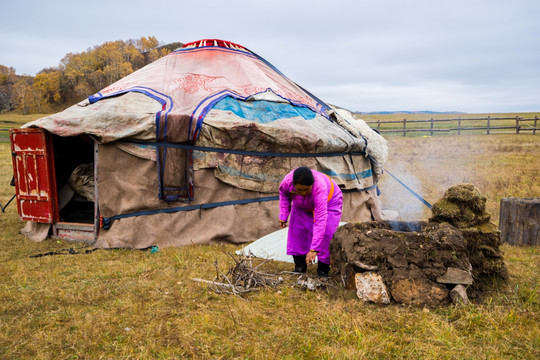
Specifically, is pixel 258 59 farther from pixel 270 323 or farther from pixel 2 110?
pixel 2 110

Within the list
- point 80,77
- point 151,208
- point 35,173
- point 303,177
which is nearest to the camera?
point 303,177

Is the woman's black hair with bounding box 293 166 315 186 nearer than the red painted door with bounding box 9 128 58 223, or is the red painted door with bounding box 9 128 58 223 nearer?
the woman's black hair with bounding box 293 166 315 186

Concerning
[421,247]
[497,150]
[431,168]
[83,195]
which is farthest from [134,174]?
[497,150]

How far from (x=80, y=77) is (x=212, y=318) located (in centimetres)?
3782

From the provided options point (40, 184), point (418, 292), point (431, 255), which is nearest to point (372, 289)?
point (418, 292)

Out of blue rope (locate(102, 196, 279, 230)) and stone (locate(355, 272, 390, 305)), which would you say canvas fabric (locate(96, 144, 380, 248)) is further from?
stone (locate(355, 272, 390, 305))

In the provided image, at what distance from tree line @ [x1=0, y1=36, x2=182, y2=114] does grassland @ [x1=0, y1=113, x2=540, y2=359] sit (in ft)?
106

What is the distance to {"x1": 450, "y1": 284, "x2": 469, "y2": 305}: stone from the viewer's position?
275cm

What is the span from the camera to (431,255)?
2.86 m

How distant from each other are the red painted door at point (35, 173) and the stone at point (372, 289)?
150 inches

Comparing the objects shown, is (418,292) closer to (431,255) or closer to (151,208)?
(431,255)

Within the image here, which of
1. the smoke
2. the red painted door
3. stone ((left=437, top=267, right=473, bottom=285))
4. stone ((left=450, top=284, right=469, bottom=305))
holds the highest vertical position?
the red painted door

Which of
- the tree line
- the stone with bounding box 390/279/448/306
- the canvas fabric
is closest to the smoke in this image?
the canvas fabric

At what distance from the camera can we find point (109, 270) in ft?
12.1
